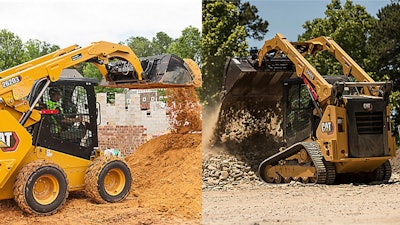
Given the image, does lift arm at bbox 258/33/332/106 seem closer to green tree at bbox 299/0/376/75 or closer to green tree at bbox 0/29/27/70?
green tree at bbox 299/0/376/75

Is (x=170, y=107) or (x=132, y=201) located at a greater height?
(x=170, y=107)

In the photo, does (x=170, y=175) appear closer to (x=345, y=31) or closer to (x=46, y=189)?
(x=46, y=189)

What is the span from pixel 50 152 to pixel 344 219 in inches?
170

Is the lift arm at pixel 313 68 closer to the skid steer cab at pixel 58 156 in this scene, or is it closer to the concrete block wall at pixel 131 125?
the skid steer cab at pixel 58 156

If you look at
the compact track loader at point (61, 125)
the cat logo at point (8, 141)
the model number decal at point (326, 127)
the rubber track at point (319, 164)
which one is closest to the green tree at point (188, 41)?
the rubber track at point (319, 164)

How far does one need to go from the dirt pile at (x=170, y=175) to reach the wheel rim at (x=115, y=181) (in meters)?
0.35

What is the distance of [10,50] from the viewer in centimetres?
2988

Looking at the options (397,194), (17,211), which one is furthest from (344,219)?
(17,211)

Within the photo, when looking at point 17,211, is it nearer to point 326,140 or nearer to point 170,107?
point 326,140

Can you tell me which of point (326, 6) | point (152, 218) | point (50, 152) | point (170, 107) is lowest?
point (152, 218)

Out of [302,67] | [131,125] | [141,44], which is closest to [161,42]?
[141,44]

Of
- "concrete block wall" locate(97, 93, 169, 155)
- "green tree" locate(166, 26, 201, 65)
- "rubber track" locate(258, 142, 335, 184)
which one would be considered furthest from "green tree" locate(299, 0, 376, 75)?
"rubber track" locate(258, 142, 335, 184)

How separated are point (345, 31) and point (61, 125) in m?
14.8

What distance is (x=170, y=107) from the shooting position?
13555mm
